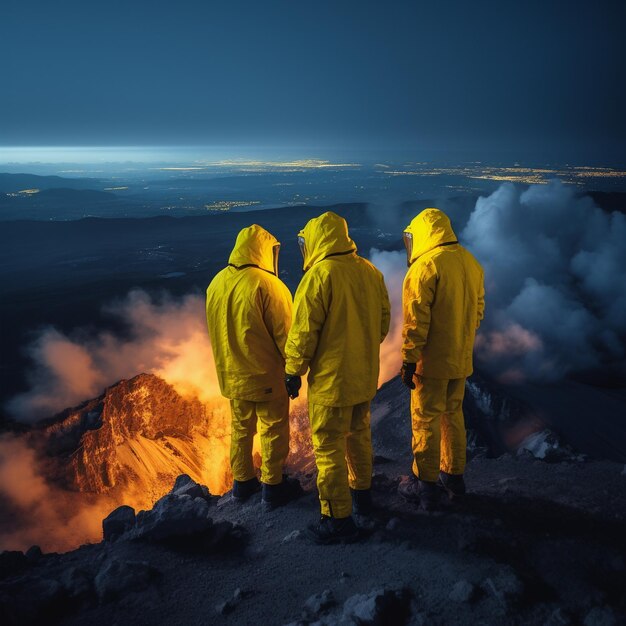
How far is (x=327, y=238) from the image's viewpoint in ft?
11.8

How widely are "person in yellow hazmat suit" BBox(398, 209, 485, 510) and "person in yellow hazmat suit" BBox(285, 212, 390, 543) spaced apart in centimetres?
34

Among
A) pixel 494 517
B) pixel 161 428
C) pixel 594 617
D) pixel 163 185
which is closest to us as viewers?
pixel 594 617

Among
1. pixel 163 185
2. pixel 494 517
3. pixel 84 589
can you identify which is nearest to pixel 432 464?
pixel 494 517

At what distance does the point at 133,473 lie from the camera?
35.0ft

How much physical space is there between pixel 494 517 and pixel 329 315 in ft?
7.31

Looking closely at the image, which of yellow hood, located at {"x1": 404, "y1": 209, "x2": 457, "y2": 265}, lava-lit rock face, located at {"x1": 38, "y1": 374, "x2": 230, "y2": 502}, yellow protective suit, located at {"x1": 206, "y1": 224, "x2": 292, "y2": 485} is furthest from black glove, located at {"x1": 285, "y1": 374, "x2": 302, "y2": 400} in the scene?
lava-lit rock face, located at {"x1": 38, "y1": 374, "x2": 230, "y2": 502}

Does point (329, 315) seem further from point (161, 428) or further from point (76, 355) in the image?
point (76, 355)

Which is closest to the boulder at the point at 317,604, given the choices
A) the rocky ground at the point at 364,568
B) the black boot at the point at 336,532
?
the rocky ground at the point at 364,568

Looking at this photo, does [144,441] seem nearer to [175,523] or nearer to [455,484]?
[175,523]

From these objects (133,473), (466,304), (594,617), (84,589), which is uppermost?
(466,304)

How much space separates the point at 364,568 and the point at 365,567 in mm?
13

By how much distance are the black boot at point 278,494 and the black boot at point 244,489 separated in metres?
0.21

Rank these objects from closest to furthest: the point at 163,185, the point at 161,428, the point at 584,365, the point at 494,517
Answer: the point at 494,517, the point at 161,428, the point at 584,365, the point at 163,185

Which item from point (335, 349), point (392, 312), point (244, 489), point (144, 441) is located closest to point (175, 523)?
point (244, 489)
